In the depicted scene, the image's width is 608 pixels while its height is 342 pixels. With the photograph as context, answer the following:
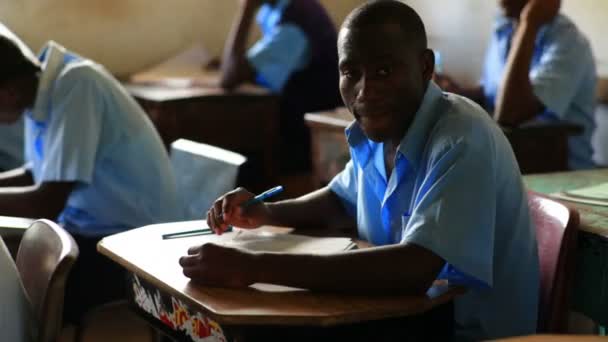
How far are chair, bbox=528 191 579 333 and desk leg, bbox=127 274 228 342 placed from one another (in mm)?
645

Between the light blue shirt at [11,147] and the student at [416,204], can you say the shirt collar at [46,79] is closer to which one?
the student at [416,204]

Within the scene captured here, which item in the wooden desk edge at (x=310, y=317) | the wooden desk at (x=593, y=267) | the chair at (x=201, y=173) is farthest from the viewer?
the chair at (x=201, y=173)

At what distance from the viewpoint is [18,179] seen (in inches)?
121

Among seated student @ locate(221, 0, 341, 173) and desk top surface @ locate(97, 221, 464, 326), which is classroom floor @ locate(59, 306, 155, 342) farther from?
seated student @ locate(221, 0, 341, 173)

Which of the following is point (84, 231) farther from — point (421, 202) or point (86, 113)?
point (421, 202)

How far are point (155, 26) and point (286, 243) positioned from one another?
341 cm

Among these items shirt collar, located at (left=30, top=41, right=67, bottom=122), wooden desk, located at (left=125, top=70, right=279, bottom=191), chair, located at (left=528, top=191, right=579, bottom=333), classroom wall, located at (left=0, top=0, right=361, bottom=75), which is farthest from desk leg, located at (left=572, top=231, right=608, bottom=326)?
classroom wall, located at (left=0, top=0, right=361, bottom=75)

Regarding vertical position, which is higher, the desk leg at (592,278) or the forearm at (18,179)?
the desk leg at (592,278)

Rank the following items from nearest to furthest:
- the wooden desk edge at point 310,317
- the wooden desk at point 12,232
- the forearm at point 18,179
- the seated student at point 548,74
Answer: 1. the wooden desk edge at point 310,317
2. the wooden desk at point 12,232
3. the forearm at point 18,179
4. the seated student at point 548,74

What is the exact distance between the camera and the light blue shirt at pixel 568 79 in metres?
3.28

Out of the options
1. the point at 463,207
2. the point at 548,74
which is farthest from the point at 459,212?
the point at 548,74

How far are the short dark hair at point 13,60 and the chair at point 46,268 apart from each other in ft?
2.82

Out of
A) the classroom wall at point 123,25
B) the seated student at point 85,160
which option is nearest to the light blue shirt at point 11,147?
the classroom wall at point 123,25

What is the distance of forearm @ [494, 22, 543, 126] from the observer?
3152 millimetres
